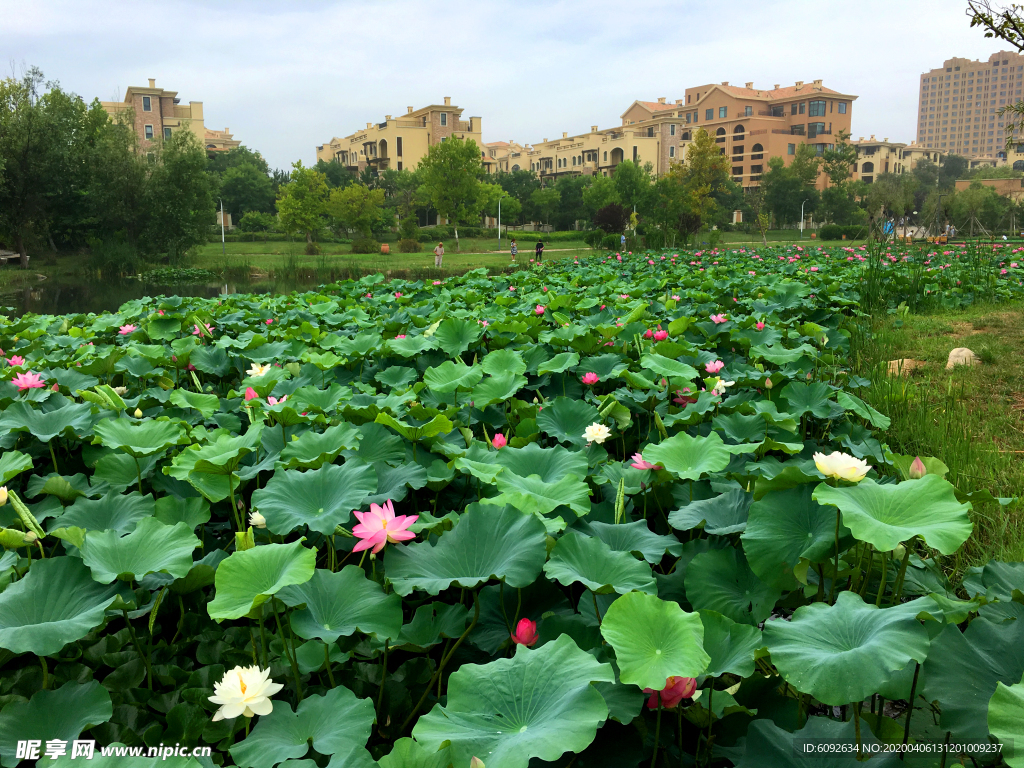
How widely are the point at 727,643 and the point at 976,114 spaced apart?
595 feet

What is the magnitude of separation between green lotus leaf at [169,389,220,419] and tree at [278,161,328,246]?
32819 millimetres

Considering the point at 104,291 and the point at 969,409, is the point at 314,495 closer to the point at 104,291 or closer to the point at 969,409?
the point at 969,409

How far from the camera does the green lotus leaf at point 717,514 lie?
127cm

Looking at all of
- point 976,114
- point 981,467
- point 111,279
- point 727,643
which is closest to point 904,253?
point 981,467

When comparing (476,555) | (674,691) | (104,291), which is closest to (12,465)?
(476,555)

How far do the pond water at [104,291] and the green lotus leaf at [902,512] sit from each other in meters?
14.0

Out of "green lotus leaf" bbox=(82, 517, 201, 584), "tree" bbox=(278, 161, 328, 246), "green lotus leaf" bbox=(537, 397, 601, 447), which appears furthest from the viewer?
"tree" bbox=(278, 161, 328, 246)

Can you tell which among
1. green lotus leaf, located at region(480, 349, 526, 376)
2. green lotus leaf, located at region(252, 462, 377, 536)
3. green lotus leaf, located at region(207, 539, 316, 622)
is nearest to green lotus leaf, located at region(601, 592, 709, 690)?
green lotus leaf, located at region(207, 539, 316, 622)

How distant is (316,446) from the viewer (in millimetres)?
1607

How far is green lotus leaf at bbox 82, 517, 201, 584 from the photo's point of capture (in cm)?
112

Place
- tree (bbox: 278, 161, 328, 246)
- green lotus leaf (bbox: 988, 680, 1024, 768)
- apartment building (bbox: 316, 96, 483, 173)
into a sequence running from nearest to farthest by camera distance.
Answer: green lotus leaf (bbox: 988, 680, 1024, 768), tree (bbox: 278, 161, 328, 246), apartment building (bbox: 316, 96, 483, 173)

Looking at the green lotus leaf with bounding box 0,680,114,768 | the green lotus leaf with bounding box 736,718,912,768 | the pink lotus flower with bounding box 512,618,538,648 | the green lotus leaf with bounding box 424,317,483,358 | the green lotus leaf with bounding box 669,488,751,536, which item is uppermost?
the green lotus leaf with bounding box 424,317,483,358

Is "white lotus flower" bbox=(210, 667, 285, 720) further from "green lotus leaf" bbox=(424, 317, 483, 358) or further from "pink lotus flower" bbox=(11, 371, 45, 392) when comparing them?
"green lotus leaf" bbox=(424, 317, 483, 358)

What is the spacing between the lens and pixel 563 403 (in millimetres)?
1997
